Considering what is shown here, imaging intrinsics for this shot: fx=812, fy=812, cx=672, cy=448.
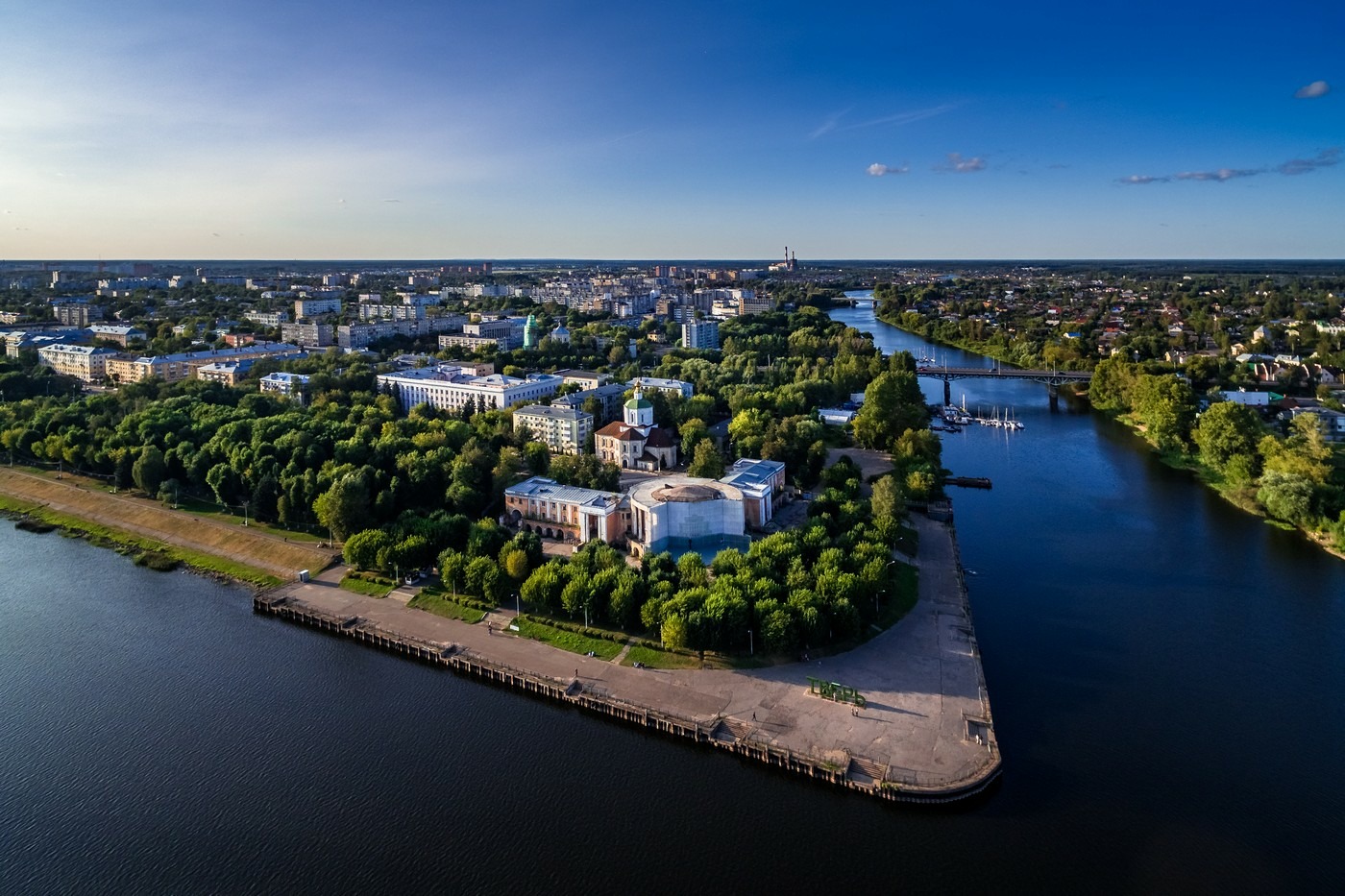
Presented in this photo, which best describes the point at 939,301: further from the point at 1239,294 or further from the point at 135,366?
the point at 135,366

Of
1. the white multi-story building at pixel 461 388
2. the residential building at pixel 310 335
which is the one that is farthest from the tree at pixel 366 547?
the residential building at pixel 310 335

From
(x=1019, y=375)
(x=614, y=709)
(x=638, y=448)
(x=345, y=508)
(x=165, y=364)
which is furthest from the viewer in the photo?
(x=1019, y=375)

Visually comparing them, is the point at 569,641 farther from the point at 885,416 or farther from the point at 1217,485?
the point at 1217,485

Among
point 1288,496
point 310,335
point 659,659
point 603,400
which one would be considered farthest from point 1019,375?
point 310,335

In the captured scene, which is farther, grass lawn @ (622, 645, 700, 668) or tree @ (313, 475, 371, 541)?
tree @ (313, 475, 371, 541)

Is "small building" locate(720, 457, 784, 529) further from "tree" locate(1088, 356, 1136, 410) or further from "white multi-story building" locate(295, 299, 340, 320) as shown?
"white multi-story building" locate(295, 299, 340, 320)

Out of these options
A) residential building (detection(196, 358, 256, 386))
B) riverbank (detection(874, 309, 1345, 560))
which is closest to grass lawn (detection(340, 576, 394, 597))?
riverbank (detection(874, 309, 1345, 560))
